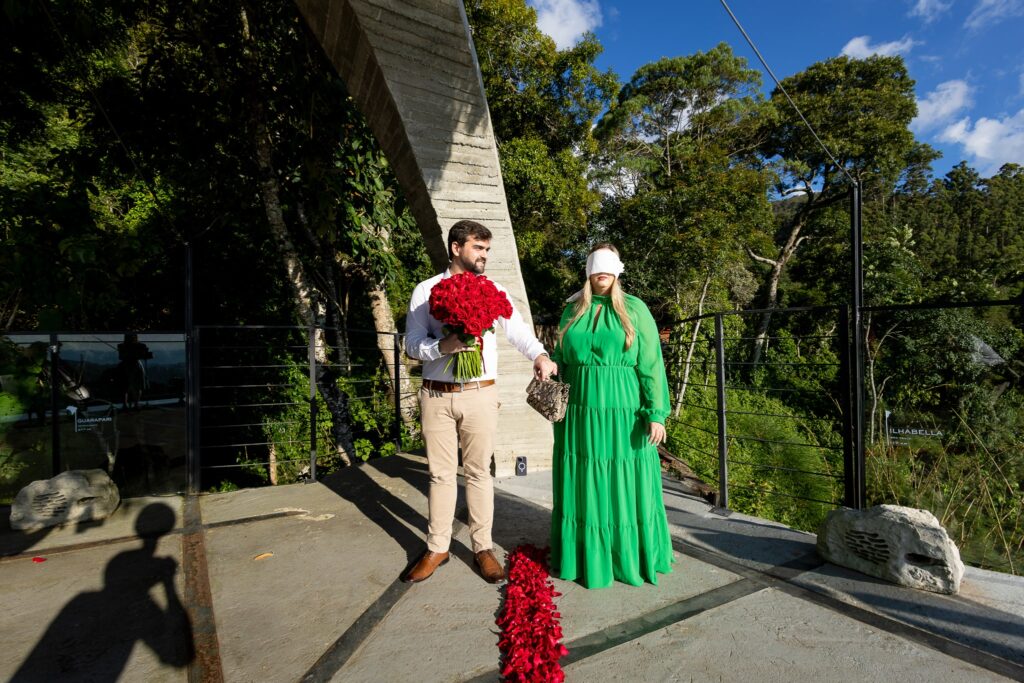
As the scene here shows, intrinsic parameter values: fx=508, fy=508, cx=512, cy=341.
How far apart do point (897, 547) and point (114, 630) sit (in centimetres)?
368

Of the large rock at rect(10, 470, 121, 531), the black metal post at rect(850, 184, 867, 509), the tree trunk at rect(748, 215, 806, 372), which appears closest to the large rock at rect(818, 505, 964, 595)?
the black metal post at rect(850, 184, 867, 509)

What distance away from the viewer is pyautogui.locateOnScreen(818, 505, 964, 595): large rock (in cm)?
238

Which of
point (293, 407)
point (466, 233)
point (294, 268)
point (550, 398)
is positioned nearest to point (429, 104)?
point (466, 233)

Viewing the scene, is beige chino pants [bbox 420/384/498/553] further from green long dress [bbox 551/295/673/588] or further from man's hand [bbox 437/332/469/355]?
green long dress [bbox 551/295/673/588]

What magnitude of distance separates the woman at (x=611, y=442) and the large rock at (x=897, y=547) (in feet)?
3.00

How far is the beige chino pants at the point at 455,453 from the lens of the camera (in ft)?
8.88

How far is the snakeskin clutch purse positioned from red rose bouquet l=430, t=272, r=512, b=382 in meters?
0.37

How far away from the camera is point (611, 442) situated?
259 cm

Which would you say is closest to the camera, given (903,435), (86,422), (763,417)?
(86,422)

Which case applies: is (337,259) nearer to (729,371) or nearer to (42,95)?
(42,95)

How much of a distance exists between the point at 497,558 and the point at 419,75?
3.45 meters

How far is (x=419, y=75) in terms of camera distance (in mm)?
3846

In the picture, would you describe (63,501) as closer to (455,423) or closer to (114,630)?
(114,630)

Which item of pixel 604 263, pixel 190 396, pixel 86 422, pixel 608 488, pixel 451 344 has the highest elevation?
pixel 604 263
